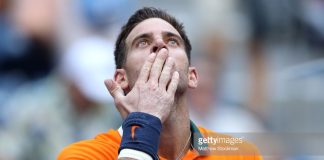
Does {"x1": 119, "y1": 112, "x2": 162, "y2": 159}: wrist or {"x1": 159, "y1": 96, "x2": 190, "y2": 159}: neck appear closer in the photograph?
{"x1": 119, "y1": 112, "x2": 162, "y2": 159}: wrist

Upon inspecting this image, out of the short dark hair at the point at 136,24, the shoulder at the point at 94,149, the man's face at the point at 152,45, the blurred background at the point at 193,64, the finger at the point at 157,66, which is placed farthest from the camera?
the blurred background at the point at 193,64

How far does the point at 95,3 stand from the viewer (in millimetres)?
3057

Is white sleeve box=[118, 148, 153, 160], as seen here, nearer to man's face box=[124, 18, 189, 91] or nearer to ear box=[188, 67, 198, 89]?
man's face box=[124, 18, 189, 91]

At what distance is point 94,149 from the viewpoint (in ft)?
6.75

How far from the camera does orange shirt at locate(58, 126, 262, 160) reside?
199cm

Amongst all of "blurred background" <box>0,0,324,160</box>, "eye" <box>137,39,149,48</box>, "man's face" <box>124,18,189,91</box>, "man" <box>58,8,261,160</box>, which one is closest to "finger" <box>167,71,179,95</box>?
"man" <box>58,8,261,160</box>

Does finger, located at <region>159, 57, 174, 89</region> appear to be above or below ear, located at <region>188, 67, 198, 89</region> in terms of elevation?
below

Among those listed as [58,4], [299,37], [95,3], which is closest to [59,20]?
[58,4]

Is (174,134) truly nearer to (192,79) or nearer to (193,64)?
(192,79)

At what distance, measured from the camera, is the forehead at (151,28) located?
87.8 inches

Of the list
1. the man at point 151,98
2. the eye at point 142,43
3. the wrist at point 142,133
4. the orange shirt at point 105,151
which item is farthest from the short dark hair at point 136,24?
the wrist at point 142,133

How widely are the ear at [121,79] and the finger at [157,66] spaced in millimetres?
295

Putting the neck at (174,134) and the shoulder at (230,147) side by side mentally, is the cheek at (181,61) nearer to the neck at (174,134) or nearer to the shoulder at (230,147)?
the neck at (174,134)

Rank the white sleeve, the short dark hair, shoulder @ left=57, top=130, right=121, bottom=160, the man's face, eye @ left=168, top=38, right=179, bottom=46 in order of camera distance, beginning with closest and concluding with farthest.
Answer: the white sleeve → shoulder @ left=57, top=130, right=121, bottom=160 → the man's face → eye @ left=168, top=38, right=179, bottom=46 → the short dark hair
